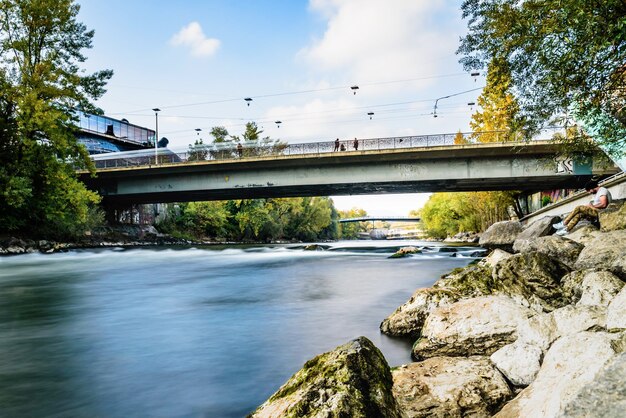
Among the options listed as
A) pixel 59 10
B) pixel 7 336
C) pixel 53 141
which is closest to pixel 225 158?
pixel 53 141

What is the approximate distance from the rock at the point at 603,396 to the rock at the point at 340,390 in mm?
1241

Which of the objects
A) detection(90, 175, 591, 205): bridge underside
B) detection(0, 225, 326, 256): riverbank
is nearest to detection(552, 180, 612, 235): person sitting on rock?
A: detection(90, 175, 591, 205): bridge underside

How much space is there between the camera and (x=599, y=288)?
6.43m

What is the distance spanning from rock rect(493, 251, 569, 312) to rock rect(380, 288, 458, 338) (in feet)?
3.27

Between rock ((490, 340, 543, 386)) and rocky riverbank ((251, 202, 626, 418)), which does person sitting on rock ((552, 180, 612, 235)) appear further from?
rock ((490, 340, 543, 386))

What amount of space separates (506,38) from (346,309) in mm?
9625

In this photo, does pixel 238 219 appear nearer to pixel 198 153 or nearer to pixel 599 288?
pixel 198 153

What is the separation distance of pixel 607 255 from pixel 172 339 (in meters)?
8.65

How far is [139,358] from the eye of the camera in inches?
275

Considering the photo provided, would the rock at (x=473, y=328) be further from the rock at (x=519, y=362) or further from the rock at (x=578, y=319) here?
the rock at (x=519, y=362)

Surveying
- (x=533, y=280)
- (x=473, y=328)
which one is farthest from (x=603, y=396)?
(x=533, y=280)

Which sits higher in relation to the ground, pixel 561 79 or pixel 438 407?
pixel 561 79

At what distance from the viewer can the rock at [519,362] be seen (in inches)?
171

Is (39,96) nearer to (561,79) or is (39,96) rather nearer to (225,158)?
(225,158)
